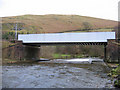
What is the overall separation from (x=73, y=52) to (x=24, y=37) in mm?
22261

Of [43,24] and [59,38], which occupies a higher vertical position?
[43,24]

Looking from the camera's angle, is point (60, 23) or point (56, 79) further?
point (60, 23)

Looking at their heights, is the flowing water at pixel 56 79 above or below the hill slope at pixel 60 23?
below

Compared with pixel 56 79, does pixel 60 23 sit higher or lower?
higher

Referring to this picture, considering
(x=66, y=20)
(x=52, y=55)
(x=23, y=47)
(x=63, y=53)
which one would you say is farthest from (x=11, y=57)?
(x=66, y=20)

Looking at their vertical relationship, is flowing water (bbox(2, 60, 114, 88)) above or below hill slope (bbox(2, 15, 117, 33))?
below

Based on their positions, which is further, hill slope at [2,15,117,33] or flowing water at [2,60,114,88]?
hill slope at [2,15,117,33]

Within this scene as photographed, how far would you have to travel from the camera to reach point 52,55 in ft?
136

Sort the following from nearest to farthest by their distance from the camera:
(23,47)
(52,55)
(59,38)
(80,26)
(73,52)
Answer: (59,38) < (23,47) < (52,55) < (73,52) < (80,26)

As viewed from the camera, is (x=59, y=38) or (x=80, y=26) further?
(x=80, y=26)

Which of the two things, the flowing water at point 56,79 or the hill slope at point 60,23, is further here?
the hill slope at point 60,23

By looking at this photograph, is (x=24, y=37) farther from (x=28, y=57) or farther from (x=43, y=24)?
(x=43, y=24)

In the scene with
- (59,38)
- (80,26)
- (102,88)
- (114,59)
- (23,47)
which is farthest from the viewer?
(80,26)

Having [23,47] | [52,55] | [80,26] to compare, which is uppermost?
[80,26]
